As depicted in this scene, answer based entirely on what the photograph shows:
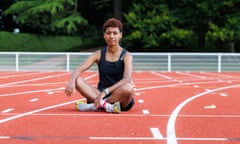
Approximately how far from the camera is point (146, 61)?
30.5m

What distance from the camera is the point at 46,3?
39.7 m

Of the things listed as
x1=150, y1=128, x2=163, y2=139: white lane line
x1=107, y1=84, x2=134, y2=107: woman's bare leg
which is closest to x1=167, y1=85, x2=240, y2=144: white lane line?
x1=150, y1=128, x2=163, y2=139: white lane line

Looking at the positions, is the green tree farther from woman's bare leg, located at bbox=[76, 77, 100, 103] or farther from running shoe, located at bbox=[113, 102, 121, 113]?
running shoe, located at bbox=[113, 102, 121, 113]

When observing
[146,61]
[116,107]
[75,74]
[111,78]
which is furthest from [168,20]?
[116,107]

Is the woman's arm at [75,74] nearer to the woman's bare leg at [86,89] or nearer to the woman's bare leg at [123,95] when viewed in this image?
the woman's bare leg at [86,89]

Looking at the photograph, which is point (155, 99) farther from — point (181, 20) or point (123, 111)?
point (181, 20)

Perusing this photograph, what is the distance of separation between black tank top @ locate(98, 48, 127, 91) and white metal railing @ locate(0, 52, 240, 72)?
2053 centimetres

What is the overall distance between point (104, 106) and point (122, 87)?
0.47 meters

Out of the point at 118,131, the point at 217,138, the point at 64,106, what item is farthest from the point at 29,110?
the point at 217,138

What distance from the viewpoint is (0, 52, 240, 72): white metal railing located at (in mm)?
29750

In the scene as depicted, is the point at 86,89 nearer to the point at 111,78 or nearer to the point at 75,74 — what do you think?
the point at 75,74

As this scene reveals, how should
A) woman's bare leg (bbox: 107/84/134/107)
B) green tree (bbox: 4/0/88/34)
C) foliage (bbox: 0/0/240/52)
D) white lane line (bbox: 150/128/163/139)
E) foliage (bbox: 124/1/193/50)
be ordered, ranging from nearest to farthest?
white lane line (bbox: 150/128/163/139) → woman's bare leg (bbox: 107/84/134/107) → foliage (bbox: 0/0/240/52) → foliage (bbox: 124/1/193/50) → green tree (bbox: 4/0/88/34)

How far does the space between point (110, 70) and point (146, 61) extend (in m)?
21.4

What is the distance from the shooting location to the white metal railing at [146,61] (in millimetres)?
29750
